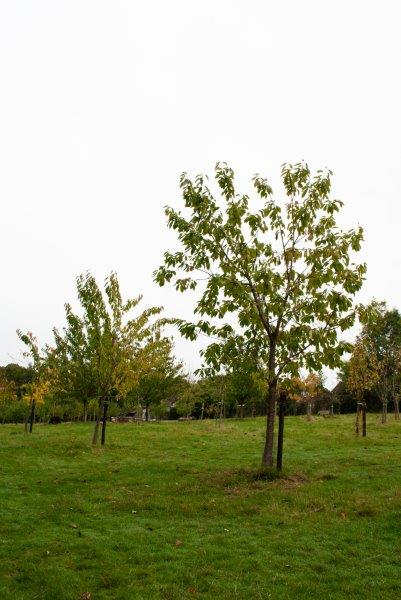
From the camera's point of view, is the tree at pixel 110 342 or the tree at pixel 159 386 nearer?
the tree at pixel 110 342

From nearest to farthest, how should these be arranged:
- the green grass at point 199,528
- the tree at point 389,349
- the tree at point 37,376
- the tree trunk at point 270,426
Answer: the green grass at point 199,528
the tree trunk at point 270,426
the tree at point 37,376
the tree at point 389,349

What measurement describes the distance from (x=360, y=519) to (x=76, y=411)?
134 feet

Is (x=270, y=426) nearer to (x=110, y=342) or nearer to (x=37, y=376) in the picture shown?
(x=110, y=342)

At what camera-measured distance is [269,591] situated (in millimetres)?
6898

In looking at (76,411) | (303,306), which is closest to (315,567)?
(303,306)

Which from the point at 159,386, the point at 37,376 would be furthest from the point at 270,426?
the point at 159,386

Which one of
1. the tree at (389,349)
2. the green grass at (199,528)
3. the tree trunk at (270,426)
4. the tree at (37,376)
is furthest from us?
the tree at (389,349)

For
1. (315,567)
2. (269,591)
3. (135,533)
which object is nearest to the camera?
(269,591)

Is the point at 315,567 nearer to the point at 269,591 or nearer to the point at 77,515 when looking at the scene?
the point at 269,591

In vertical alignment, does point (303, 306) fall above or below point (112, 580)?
above

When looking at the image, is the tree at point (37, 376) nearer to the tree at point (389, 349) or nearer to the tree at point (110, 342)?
the tree at point (110, 342)

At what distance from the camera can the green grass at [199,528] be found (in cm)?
716

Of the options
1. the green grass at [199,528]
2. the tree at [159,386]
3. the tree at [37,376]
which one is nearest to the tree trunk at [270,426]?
the green grass at [199,528]

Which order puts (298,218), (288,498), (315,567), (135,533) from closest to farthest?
(315,567) → (135,533) → (288,498) → (298,218)
